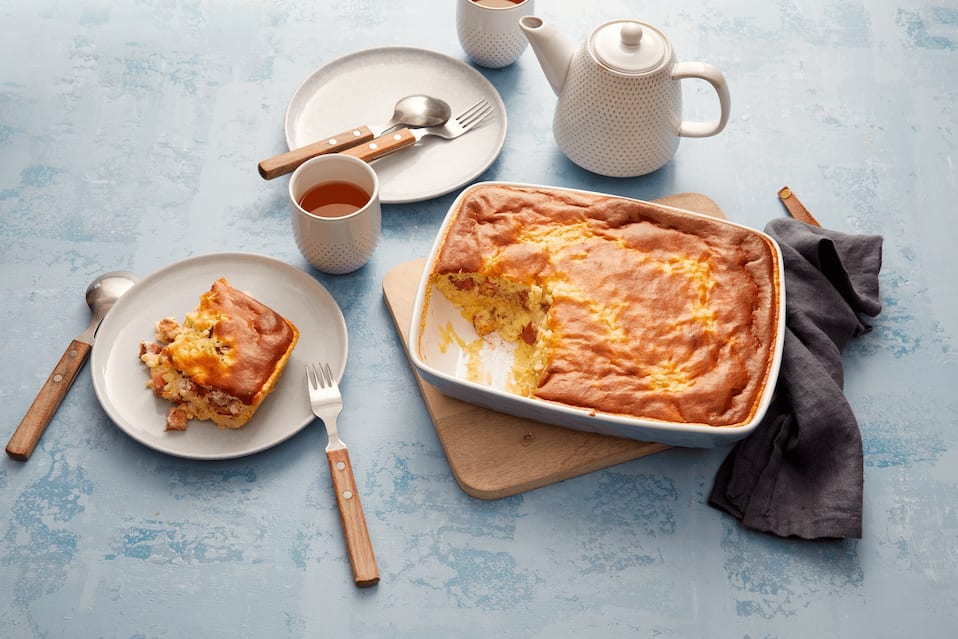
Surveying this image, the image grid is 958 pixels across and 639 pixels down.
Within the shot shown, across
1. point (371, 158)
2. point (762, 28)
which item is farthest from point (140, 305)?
point (762, 28)

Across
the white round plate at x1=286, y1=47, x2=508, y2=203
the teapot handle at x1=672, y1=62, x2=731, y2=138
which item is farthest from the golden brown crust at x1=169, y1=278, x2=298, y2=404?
the teapot handle at x1=672, y1=62, x2=731, y2=138

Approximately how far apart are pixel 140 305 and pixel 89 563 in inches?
32.8

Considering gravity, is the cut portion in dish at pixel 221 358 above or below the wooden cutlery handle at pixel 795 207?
below

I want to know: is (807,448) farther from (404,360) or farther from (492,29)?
(492,29)

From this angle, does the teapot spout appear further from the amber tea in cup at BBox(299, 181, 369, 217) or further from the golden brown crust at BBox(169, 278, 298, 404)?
the golden brown crust at BBox(169, 278, 298, 404)

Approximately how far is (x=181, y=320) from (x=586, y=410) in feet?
4.48

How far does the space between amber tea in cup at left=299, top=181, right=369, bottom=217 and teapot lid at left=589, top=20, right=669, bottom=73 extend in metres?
0.93

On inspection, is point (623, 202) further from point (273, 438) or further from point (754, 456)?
point (273, 438)

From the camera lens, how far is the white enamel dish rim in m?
2.45

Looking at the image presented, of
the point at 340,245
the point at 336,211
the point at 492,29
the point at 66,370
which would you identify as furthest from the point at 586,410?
the point at 492,29

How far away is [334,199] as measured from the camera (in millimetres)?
3047

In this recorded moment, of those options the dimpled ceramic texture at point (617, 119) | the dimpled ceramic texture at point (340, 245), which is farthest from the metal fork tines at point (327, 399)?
the dimpled ceramic texture at point (617, 119)

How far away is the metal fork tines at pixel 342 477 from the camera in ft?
8.19

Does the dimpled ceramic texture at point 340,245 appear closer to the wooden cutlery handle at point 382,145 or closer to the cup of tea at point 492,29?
the wooden cutlery handle at point 382,145
